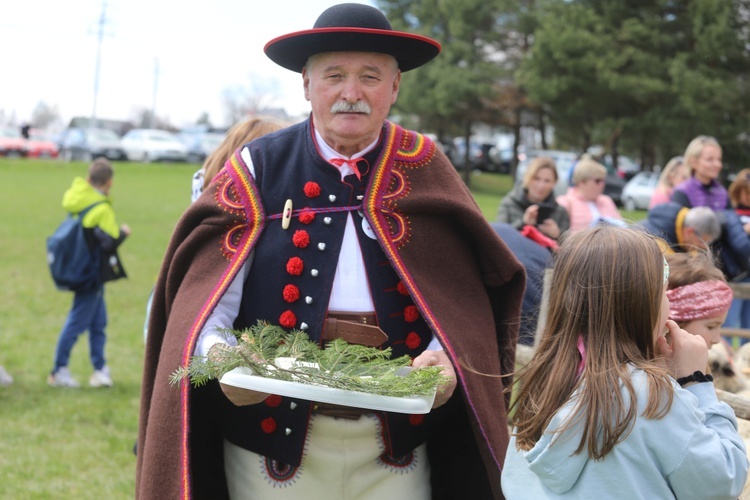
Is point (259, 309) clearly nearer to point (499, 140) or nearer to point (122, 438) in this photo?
point (122, 438)

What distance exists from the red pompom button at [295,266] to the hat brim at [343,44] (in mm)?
625

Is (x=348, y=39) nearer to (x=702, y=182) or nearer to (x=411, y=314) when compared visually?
(x=411, y=314)

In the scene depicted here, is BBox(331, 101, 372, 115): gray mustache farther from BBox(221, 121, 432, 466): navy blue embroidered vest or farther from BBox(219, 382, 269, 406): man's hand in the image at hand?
BBox(219, 382, 269, 406): man's hand

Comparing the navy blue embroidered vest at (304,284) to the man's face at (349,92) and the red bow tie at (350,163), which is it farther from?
the man's face at (349,92)

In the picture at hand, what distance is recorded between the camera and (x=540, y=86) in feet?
92.8

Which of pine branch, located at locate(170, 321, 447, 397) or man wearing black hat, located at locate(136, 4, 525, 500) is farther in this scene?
man wearing black hat, located at locate(136, 4, 525, 500)

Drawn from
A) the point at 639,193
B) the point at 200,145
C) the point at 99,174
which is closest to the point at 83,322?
the point at 99,174

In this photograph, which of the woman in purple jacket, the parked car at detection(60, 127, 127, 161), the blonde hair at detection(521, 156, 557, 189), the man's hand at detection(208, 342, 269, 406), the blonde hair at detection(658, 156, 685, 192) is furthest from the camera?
the parked car at detection(60, 127, 127, 161)

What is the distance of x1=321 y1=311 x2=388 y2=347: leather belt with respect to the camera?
2.79 m

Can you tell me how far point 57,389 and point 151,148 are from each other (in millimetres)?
34159

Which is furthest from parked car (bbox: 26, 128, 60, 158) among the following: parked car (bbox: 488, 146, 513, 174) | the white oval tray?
the white oval tray

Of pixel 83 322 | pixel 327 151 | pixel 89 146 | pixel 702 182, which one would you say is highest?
pixel 327 151

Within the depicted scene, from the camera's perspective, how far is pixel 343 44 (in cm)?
Answer: 288

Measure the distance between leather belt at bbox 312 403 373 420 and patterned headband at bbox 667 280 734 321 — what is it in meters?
1.04
